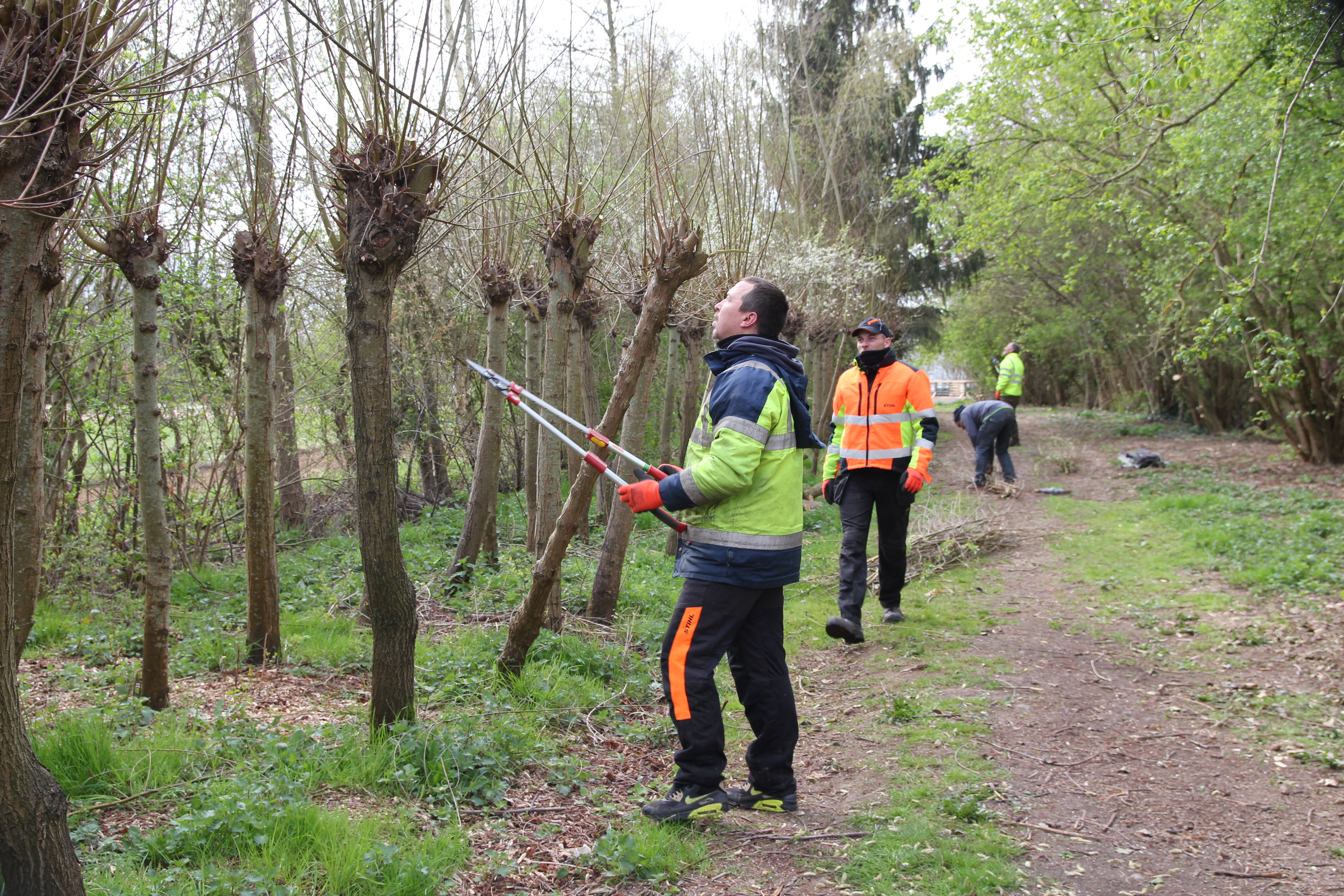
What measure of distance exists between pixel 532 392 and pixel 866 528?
Result: 4054 millimetres

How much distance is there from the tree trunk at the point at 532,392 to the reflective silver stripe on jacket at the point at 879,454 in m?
3.14

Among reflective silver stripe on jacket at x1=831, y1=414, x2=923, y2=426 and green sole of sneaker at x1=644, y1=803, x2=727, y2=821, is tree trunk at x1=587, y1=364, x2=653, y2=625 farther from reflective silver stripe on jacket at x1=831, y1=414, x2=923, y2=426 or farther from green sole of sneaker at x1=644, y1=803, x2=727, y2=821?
green sole of sneaker at x1=644, y1=803, x2=727, y2=821

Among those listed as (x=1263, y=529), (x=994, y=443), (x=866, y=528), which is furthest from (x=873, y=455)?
(x=994, y=443)

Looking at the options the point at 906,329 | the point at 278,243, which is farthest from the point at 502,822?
the point at 906,329

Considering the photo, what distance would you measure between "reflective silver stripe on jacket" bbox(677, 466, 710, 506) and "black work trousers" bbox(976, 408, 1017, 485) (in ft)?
38.2

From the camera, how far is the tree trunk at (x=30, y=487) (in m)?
4.25

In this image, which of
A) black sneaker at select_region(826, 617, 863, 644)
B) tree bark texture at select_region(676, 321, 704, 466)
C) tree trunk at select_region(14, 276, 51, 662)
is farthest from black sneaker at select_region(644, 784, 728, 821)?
tree bark texture at select_region(676, 321, 704, 466)

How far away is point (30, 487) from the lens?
4668 mm

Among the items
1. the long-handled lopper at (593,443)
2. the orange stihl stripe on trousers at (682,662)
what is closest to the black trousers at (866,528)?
the long-handled lopper at (593,443)

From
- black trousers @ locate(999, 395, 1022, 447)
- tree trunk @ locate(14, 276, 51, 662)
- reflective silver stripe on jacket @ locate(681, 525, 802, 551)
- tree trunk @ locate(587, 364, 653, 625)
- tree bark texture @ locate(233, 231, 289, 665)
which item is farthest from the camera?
black trousers @ locate(999, 395, 1022, 447)

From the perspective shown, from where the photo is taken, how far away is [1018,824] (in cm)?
378

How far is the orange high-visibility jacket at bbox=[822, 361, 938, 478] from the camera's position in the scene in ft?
21.7

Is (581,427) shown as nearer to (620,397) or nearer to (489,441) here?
(620,397)

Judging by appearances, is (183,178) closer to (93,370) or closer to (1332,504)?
(93,370)
